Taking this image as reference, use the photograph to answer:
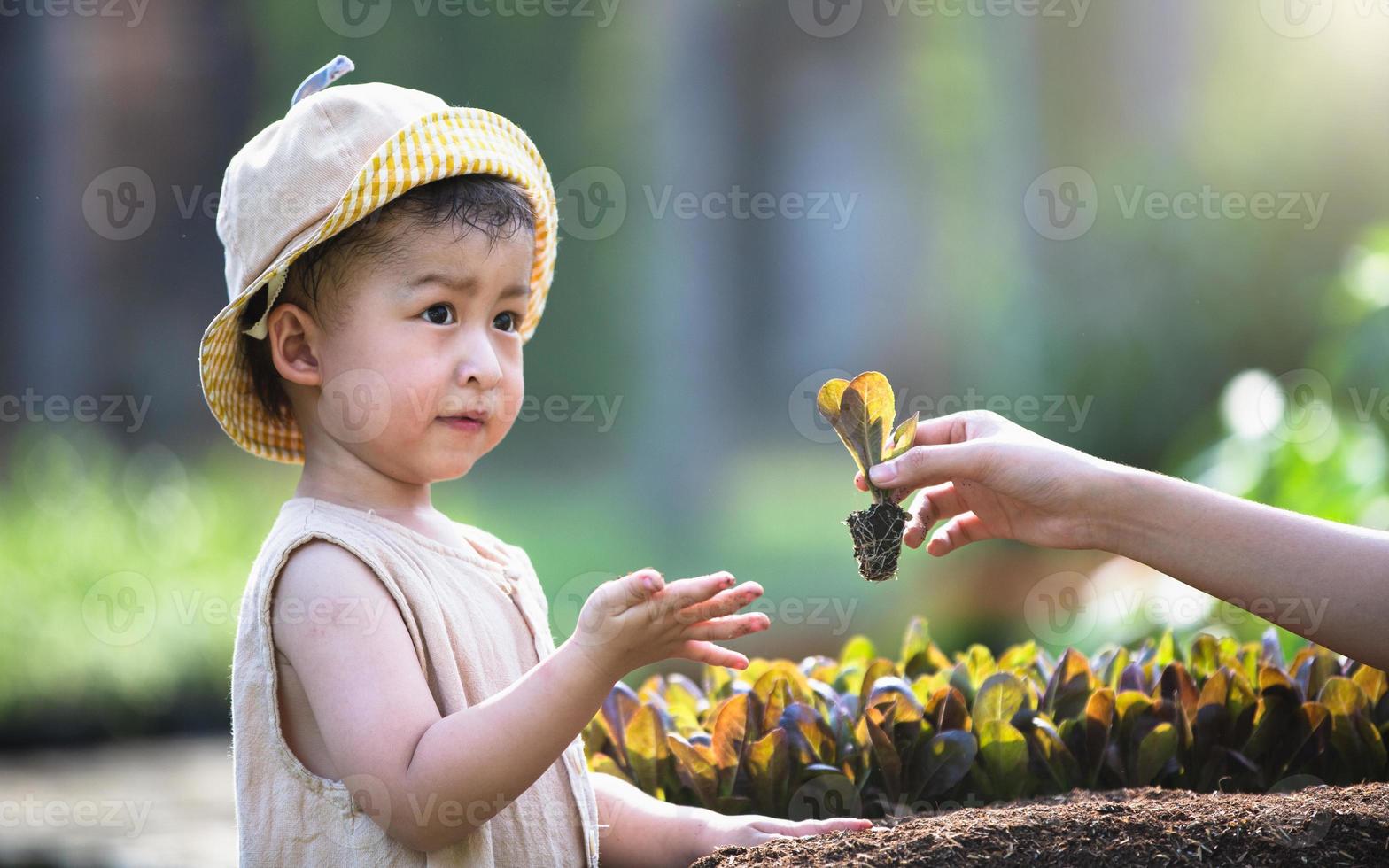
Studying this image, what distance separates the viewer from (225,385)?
187 cm

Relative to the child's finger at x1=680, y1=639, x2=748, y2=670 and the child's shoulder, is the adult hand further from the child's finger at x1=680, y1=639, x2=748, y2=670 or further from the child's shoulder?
the child's shoulder

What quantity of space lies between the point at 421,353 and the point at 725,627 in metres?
0.59

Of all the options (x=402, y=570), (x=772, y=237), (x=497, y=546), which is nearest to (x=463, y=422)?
(x=402, y=570)

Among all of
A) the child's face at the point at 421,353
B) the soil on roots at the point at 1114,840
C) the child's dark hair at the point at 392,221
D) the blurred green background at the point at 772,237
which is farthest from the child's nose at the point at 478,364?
the blurred green background at the point at 772,237

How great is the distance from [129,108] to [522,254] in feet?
23.6

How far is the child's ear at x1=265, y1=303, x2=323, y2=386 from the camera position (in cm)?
177

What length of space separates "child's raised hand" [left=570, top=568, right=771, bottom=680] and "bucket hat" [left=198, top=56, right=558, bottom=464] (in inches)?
25.9

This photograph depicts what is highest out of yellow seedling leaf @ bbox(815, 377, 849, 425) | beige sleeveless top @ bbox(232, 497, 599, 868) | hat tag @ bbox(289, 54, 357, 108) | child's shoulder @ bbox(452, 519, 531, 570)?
hat tag @ bbox(289, 54, 357, 108)

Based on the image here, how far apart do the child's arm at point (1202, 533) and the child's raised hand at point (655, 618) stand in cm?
33

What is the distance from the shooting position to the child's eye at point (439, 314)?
5.67ft

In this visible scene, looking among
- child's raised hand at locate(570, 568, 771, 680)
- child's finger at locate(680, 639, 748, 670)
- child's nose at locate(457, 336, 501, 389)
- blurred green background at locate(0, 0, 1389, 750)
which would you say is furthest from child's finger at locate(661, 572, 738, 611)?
blurred green background at locate(0, 0, 1389, 750)

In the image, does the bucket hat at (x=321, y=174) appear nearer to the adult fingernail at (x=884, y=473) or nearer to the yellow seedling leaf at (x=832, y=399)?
the yellow seedling leaf at (x=832, y=399)

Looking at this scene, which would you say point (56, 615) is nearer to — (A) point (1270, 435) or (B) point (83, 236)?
(B) point (83, 236)

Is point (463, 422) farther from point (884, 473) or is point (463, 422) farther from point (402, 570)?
point (884, 473)
